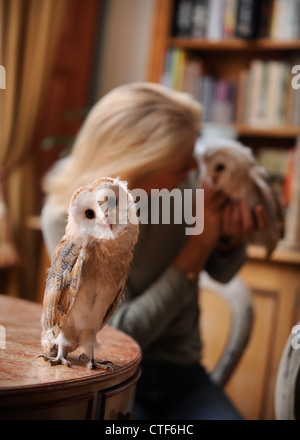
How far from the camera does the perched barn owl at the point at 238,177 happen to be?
117 cm

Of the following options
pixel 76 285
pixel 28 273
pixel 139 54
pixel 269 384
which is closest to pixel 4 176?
pixel 28 273

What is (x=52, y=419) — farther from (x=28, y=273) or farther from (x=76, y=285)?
(x=28, y=273)

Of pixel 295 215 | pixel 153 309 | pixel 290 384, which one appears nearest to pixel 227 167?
pixel 153 309

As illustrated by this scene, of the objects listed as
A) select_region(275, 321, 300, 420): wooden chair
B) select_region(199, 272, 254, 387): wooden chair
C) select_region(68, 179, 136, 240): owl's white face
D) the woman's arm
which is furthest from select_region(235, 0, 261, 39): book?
select_region(68, 179, 136, 240): owl's white face

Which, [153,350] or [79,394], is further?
[153,350]

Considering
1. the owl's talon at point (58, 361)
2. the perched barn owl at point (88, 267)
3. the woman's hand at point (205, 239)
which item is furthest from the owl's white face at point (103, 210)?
the woman's hand at point (205, 239)

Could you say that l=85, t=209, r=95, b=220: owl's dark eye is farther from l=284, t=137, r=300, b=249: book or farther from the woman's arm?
l=284, t=137, r=300, b=249: book

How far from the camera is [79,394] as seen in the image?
0.64 metres

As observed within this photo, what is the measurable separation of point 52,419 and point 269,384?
148 cm

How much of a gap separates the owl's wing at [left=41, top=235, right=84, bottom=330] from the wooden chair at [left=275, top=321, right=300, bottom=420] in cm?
39

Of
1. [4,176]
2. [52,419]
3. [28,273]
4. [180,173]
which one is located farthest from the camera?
[28,273]

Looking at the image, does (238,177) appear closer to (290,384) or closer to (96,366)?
(290,384)

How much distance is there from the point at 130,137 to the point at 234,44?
1.35m

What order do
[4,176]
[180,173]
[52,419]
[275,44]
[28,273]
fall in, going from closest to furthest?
[52,419] → [180,173] → [275,44] → [4,176] → [28,273]
